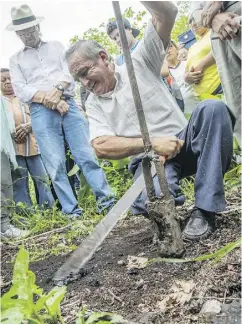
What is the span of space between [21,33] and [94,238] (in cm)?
267

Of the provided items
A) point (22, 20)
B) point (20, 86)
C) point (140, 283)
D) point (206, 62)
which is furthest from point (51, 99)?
point (140, 283)

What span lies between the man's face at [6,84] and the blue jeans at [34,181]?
73 centimetres

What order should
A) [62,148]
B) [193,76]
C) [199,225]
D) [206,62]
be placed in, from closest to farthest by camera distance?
[199,225]
[206,62]
[193,76]
[62,148]

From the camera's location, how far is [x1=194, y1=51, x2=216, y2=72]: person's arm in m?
3.33

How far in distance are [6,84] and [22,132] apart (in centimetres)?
56

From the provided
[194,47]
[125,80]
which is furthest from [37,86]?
[125,80]

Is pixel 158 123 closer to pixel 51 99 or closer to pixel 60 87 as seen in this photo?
pixel 51 99

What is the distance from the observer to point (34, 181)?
3973 millimetres

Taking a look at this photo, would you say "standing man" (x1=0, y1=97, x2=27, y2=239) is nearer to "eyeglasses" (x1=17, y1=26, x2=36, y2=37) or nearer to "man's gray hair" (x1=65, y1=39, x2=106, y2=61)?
"eyeglasses" (x1=17, y1=26, x2=36, y2=37)

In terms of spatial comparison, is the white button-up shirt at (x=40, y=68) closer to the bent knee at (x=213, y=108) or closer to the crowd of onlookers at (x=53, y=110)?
the crowd of onlookers at (x=53, y=110)

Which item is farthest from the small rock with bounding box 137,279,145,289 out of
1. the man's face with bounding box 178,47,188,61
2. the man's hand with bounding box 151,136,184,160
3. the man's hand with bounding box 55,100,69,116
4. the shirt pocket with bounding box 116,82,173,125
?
the man's face with bounding box 178,47,188,61

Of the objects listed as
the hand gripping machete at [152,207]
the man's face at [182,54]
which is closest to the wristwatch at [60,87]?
the man's face at [182,54]

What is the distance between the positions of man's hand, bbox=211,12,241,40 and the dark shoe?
2.78ft

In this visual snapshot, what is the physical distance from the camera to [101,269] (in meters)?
1.78
